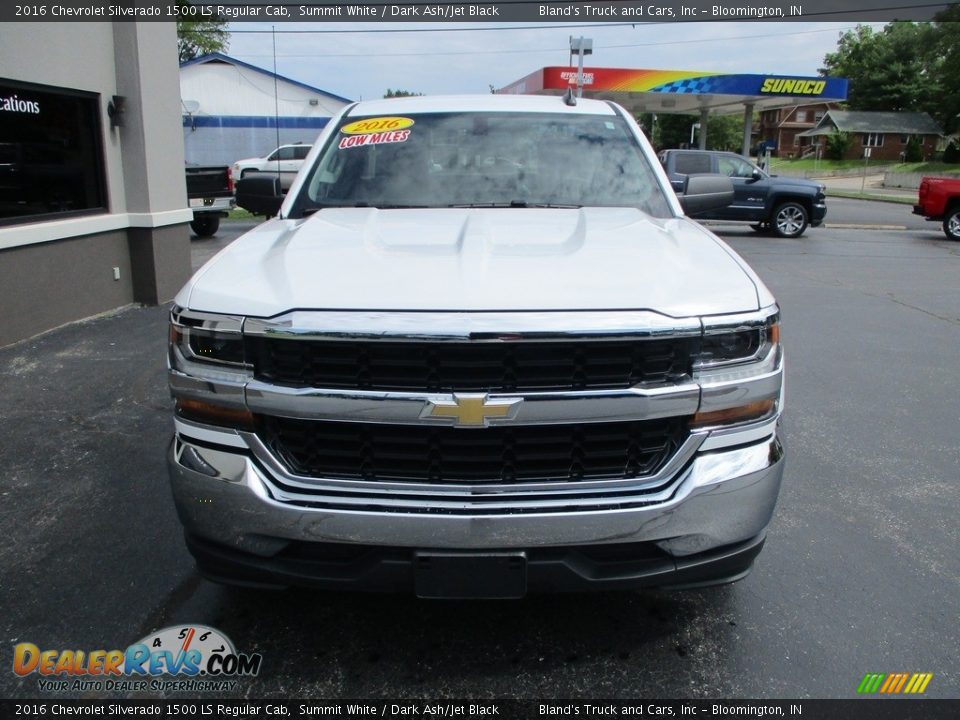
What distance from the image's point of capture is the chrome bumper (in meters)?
2.24

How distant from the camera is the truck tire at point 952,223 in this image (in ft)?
58.4

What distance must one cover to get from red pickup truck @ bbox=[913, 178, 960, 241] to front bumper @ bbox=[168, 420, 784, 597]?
18303 millimetres

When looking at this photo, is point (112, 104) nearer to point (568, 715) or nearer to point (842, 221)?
point (568, 715)

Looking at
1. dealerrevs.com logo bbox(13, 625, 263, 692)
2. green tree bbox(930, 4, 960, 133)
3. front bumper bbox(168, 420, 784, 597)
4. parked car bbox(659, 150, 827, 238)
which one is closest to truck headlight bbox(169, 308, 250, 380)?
front bumper bbox(168, 420, 784, 597)

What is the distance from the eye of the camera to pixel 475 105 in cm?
416

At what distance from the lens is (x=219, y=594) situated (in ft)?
10.2

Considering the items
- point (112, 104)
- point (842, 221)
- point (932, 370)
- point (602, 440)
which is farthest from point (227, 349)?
point (842, 221)

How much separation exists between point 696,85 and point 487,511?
107 ft

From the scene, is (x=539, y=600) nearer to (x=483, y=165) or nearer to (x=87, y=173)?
(x=483, y=165)

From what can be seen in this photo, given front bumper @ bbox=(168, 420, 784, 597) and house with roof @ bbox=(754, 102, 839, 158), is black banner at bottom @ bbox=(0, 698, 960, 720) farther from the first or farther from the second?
house with roof @ bbox=(754, 102, 839, 158)

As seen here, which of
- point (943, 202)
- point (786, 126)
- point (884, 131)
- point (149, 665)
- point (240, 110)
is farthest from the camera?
point (786, 126)

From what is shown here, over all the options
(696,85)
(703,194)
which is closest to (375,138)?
(703,194)

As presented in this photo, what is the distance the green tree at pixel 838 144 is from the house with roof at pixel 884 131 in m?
1.00

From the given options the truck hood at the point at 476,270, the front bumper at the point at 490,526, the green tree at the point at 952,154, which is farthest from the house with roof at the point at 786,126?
the front bumper at the point at 490,526
